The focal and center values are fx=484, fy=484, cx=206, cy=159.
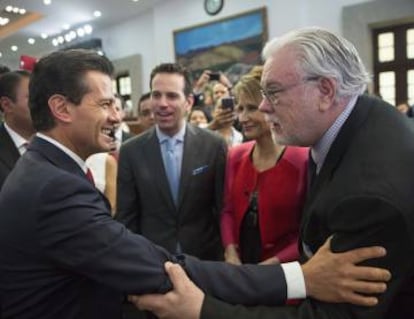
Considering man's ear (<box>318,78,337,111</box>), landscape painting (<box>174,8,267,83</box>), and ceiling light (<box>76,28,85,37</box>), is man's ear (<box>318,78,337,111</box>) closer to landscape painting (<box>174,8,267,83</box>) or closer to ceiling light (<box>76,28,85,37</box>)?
landscape painting (<box>174,8,267,83</box>)

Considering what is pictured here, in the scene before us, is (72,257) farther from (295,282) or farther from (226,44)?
(226,44)

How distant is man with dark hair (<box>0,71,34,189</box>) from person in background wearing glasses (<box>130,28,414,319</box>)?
181 cm

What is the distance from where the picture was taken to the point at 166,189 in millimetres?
2502

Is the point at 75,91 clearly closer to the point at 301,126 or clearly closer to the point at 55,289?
the point at 55,289

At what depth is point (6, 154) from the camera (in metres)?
2.79

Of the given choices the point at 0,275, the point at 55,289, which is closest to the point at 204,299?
the point at 55,289

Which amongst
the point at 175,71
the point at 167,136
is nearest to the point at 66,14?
the point at 175,71

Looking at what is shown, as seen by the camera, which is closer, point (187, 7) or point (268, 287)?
point (268, 287)

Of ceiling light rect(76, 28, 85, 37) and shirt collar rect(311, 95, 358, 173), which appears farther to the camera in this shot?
ceiling light rect(76, 28, 85, 37)

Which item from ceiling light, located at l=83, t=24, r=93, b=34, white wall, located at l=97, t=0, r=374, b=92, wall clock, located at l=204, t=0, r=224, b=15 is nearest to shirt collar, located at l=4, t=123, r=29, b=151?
white wall, located at l=97, t=0, r=374, b=92

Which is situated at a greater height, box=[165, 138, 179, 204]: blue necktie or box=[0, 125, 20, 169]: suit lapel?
box=[0, 125, 20, 169]: suit lapel

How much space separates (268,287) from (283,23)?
325 inches

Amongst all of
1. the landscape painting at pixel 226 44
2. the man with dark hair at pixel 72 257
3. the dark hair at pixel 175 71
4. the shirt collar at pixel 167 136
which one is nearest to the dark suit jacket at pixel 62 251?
the man with dark hair at pixel 72 257

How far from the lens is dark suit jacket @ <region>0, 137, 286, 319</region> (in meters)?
1.29
